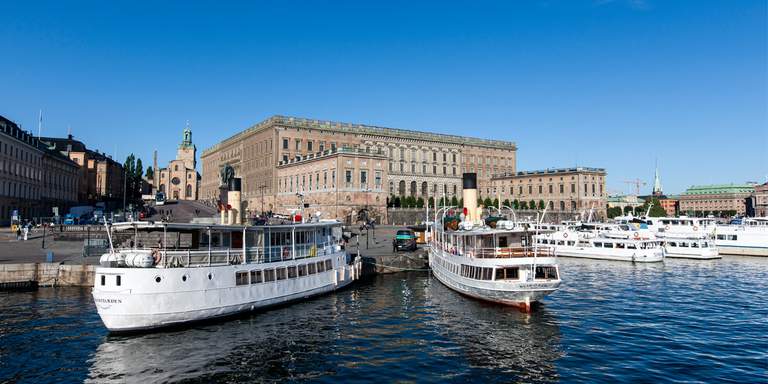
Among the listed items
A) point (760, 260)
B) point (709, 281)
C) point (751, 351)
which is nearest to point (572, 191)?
point (760, 260)

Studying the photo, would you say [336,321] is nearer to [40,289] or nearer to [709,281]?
[40,289]

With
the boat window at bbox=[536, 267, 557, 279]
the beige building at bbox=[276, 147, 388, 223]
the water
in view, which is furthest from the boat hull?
the beige building at bbox=[276, 147, 388, 223]

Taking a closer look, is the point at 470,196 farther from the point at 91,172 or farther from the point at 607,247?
Answer: the point at 91,172

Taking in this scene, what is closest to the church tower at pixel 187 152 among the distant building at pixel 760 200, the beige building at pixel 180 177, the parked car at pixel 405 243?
the beige building at pixel 180 177

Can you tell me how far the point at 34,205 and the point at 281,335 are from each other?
88.9 meters

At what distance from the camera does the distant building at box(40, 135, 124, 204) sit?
127 metres

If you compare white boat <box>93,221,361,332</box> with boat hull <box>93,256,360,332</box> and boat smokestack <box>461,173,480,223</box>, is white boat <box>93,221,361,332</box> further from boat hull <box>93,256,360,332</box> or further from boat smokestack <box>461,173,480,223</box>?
boat smokestack <box>461,173,480,223</box>

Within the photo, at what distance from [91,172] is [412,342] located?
464ft

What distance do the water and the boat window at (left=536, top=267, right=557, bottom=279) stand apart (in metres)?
2.10

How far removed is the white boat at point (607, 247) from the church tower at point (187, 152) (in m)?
145

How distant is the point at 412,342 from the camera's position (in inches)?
955

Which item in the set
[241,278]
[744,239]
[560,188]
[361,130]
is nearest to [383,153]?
[361,130]

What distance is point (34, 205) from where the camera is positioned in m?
92.1

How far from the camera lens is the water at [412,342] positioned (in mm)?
19797
